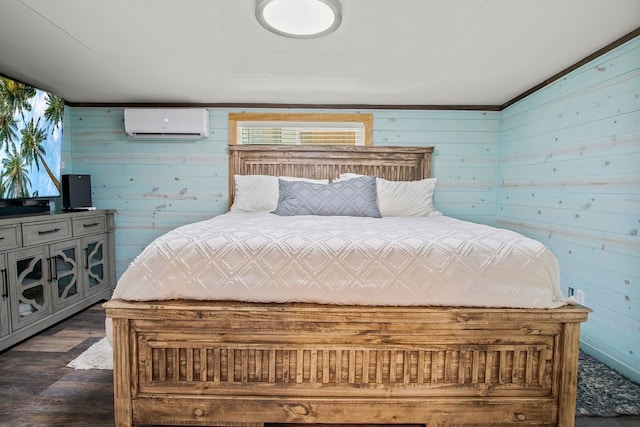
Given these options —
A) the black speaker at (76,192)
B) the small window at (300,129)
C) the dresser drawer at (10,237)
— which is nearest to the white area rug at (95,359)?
the dresser drawer at (10,237)

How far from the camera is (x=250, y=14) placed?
5.69 ft

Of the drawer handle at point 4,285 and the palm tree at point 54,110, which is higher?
the palm tree at point 54,110

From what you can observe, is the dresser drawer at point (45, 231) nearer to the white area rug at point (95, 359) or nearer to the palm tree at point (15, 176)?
the palm tree at point (15, 176)

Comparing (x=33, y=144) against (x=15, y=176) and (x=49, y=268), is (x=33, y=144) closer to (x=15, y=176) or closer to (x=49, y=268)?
(x=15, y=176)

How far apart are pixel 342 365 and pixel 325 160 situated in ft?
7.72

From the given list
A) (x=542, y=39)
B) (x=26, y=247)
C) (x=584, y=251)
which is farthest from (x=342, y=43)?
(x=26, y=247)

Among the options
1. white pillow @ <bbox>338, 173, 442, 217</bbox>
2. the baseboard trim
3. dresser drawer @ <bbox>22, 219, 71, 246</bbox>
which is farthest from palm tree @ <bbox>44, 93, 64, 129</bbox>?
the baseboard trim

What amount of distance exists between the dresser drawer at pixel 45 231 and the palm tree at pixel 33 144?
61 centimetres

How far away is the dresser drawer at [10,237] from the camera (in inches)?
81.6

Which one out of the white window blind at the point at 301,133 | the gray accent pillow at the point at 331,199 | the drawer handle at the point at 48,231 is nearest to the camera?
the drawer handle at the point at 48,231

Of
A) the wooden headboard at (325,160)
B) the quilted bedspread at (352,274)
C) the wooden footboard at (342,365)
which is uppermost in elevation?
the wooden headboard at (325,160)

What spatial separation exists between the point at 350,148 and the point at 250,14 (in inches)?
71.0

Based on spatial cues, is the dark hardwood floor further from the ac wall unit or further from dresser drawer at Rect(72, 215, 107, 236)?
the ac wall unit

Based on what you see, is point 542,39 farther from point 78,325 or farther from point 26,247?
point 78,325
